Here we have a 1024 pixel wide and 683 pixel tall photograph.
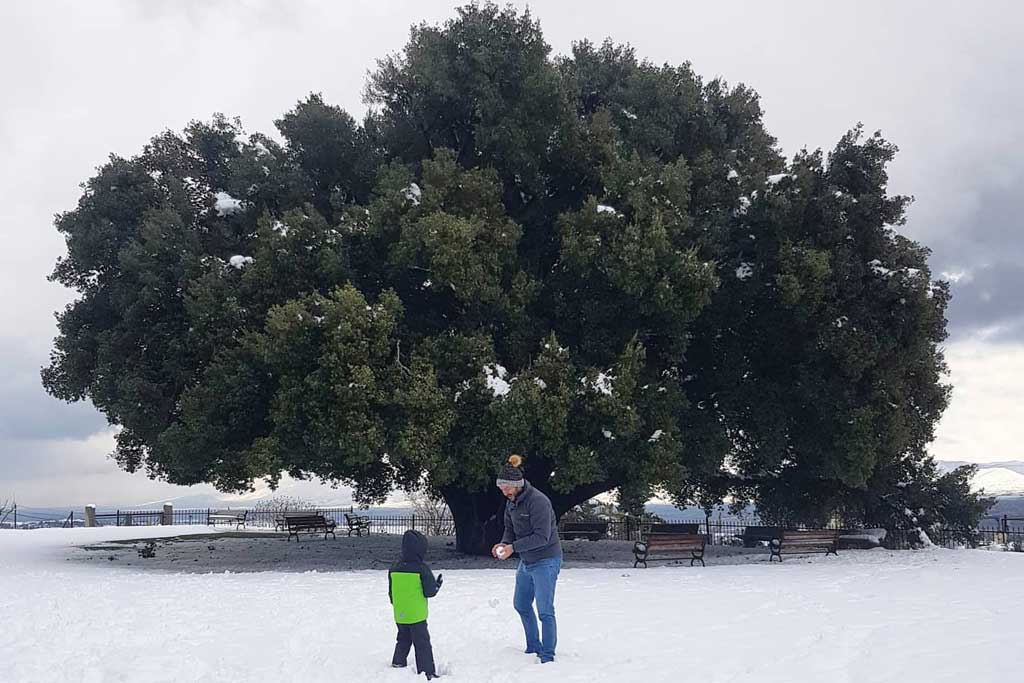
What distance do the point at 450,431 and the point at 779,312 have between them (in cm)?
902

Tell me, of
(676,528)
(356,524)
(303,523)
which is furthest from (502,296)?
(356,524)

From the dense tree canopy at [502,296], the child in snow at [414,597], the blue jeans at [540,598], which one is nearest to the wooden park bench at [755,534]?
the dense tree canopy at [502,296]

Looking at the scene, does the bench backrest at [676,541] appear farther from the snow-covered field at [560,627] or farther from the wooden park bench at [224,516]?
the wooden park bench at [224,516]

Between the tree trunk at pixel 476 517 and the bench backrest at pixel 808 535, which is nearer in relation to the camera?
the bench backrest at pixel 808 535

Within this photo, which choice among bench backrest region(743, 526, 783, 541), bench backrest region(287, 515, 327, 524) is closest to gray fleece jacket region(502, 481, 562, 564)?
bench backrest region(743, 526, 783, 541)

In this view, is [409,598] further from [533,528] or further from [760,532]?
[760,532]

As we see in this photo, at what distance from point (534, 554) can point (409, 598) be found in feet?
4.21

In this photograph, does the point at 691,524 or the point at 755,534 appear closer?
the point at 755,534

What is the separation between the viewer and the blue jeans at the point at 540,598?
8.54 meters

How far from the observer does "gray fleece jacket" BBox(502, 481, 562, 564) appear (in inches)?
335

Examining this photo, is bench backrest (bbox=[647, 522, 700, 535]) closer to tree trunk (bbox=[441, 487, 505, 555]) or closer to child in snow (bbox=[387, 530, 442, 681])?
tree trunk (bbox=[441, 487, 505, 555])

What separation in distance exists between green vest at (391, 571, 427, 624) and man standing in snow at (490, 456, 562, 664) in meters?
0.81

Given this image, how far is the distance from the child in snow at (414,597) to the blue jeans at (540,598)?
0.90 m

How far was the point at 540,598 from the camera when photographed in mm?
8555
